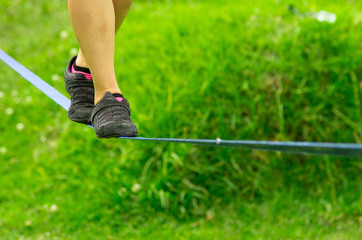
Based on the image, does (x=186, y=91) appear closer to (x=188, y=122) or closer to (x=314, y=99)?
(x=188, y=122)

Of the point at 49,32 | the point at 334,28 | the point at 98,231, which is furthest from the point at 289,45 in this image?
the point at 49,32

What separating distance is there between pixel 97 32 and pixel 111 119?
0.28 metres

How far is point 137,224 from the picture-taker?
266 centimetres

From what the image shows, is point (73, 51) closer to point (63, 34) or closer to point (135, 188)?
point (63, 34)

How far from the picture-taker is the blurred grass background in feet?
8.76

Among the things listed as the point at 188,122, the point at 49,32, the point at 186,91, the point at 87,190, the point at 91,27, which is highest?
the point at 49,32

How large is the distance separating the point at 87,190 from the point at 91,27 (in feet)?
5.77

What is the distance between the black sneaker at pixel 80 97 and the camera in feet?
4.75

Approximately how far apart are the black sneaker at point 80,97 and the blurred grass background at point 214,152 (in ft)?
3.54

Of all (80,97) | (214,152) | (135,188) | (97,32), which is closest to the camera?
(97,32)

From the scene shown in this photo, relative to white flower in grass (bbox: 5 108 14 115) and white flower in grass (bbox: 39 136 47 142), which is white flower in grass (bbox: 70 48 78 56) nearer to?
white flower in grass (bbox: 5 108 14 115)

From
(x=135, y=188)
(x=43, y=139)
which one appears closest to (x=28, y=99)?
(x=43, y=139)

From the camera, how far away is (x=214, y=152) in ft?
9.29

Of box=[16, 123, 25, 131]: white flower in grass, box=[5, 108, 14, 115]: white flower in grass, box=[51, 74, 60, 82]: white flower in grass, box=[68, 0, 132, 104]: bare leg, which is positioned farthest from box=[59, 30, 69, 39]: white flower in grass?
box=[68, 0, 132, 104]: bare leg
